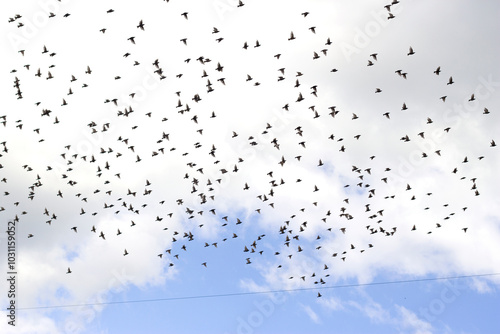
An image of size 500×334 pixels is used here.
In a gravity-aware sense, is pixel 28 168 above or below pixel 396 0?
below

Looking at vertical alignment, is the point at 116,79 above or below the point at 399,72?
above

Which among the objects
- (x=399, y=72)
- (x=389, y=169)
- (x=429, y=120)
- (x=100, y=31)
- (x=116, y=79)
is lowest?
(x=389, y=169)

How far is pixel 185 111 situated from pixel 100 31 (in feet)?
43.7

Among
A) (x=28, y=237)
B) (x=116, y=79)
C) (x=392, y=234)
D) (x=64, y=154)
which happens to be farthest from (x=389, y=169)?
(x=28, y=237)

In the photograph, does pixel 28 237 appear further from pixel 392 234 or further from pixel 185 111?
pixel 392 234

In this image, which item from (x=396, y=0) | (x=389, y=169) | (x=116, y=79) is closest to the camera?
(x=396, y=0)

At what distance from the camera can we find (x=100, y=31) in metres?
83.2

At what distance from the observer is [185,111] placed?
273ft

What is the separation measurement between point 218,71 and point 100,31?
14253 millimetres

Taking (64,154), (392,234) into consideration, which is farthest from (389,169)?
(64,154)

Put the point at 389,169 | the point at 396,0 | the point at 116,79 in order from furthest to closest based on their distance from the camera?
the point at 389,169 → the point at 116,79 → the point at 396,0

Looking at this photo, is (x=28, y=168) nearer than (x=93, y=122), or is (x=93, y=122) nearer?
(x=93, y=122)

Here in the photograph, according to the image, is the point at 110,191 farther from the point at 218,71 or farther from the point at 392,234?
the point at 392,234

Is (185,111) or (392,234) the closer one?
(185,111)
